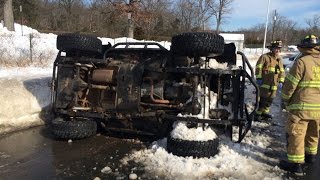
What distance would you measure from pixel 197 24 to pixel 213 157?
1535 inches

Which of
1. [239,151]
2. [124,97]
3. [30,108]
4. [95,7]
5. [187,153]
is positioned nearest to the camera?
[187,153]

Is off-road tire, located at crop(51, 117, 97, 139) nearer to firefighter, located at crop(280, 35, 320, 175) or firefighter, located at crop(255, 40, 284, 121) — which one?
firefighter, located at crop(280, 35, 320, 175)

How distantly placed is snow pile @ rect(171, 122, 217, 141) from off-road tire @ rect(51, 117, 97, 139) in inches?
61.7

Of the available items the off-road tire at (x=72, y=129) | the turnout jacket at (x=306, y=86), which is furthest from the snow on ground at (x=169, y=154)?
the off-road tire at (x=72, y=129)

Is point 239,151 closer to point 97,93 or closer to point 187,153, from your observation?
point 187,153

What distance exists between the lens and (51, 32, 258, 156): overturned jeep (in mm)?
5609

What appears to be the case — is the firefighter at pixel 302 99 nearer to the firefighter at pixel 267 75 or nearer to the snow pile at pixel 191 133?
the snow pile at pixel 191 133

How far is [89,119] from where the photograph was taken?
21.3 ft

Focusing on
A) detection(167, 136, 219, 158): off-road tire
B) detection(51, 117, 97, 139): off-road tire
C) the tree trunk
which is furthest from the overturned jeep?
the tree trunk

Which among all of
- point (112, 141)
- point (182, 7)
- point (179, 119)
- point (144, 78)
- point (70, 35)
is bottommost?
point (112, 141)

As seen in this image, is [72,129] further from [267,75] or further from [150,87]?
[267,75]

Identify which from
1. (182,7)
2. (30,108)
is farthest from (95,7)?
(30,108)

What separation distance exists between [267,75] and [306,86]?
344 centimetres

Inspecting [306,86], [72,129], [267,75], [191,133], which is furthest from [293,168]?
[267,75]
